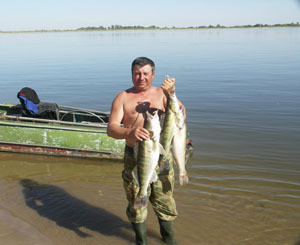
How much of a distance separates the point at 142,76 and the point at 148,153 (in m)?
0.92

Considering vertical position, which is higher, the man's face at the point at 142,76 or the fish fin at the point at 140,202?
the man's face at the point at 142,76

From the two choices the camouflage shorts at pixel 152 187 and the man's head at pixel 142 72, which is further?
the camouflage shorts at pixel 152 187

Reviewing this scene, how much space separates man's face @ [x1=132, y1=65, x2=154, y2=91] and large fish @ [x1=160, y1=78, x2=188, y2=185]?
51 cm

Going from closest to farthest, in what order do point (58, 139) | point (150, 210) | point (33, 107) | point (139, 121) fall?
point (139, 121) < point (150, 210) < point (58, 139) < point (33, 107)

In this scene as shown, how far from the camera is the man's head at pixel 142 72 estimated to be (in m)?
3.64

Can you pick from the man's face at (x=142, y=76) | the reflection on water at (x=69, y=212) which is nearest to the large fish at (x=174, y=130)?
the man's face at (x=142, y=76)

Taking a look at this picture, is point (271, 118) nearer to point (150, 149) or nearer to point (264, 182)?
point (264, 182)

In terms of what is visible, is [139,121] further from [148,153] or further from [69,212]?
[69,212]

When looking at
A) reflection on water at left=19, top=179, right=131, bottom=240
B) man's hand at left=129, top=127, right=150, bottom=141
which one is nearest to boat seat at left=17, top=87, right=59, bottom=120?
reflection on water at left=19, top=179, right=131, bottom=240

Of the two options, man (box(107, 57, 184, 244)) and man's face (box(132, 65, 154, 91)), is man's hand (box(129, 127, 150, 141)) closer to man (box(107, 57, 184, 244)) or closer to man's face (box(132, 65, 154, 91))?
man (box(107, 57, 184, 244))

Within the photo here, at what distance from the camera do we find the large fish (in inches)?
133

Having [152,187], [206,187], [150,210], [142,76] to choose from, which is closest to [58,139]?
[150,210]

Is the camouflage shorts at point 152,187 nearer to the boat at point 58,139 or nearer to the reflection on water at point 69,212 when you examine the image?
the reflection on water at point 69,212

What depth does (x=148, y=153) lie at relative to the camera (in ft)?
11.0
